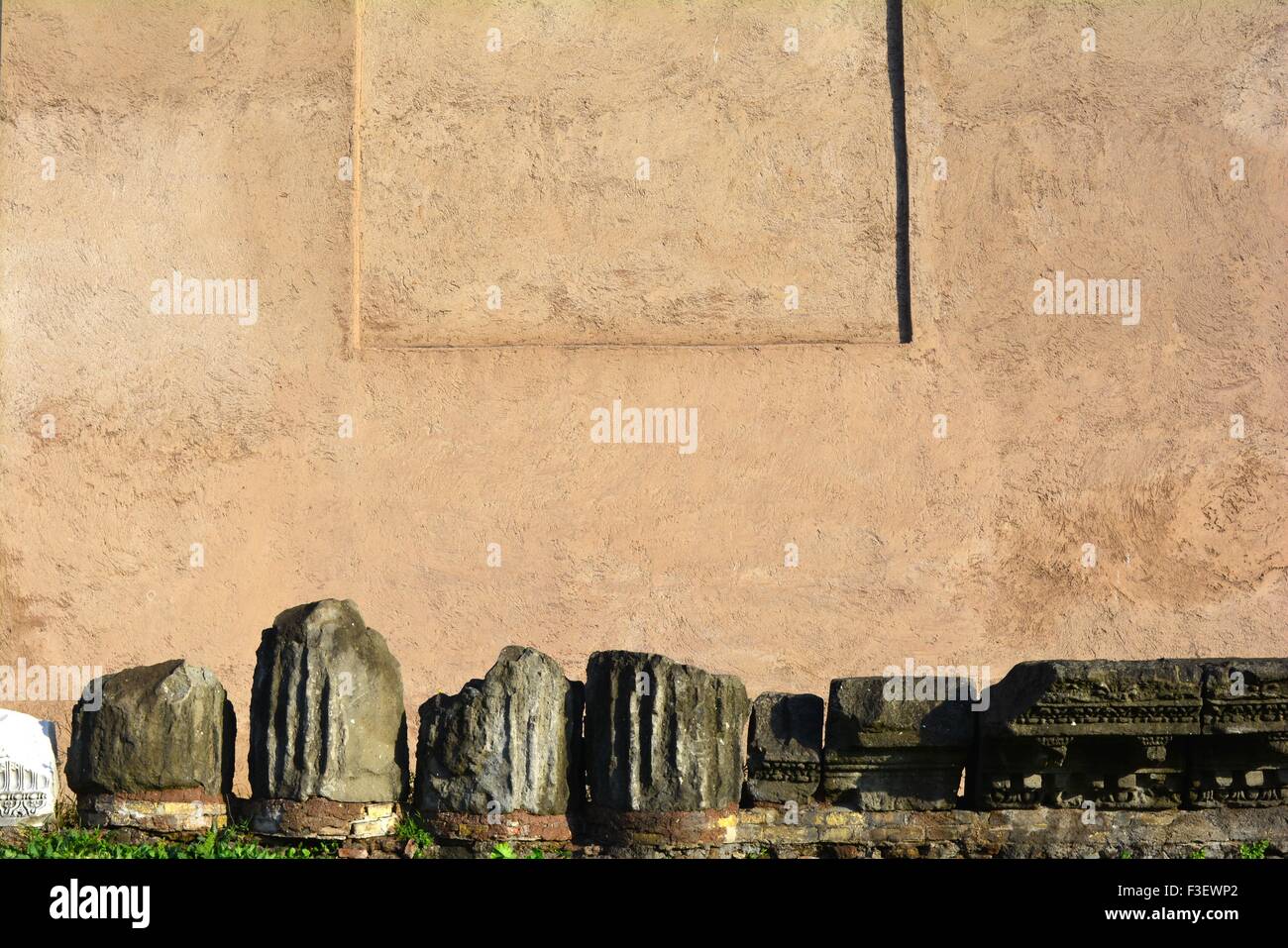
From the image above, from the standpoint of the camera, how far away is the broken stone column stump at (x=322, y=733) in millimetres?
7012

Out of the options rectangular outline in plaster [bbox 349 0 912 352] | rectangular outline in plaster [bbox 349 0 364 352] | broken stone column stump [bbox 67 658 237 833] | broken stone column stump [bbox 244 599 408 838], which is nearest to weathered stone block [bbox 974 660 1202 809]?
broken stone column stump [bbox 244 599 408 838]

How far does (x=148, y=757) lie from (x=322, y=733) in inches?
25.0

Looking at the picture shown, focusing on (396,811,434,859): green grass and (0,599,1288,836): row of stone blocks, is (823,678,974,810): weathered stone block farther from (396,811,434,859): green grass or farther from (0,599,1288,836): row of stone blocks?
(396,811,434,859): green grass

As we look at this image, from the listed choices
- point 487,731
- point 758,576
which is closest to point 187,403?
point 758,576

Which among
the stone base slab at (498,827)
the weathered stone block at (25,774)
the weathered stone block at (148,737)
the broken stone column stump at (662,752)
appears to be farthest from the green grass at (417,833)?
the weathered stone block at (25,774)

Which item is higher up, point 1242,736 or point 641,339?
point 641,339

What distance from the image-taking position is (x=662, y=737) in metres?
7.01

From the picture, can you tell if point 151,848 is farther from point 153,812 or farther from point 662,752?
point 662,752

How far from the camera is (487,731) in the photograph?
7027 millimetres

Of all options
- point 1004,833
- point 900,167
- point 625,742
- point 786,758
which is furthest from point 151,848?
point 900,167

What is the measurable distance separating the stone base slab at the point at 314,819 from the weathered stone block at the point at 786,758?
4.58 ft

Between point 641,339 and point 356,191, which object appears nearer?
point 641,339

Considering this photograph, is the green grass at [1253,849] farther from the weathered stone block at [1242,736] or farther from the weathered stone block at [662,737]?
the weathered stone block at [662,737]

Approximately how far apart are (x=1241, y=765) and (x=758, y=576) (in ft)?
10.4
